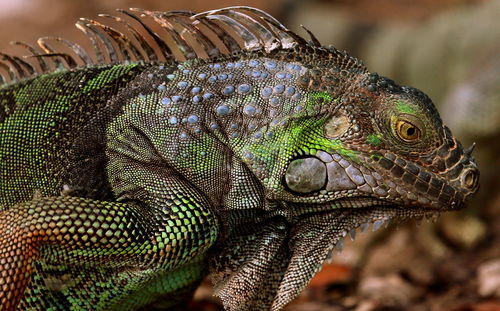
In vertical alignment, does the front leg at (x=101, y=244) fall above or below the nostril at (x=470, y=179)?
below

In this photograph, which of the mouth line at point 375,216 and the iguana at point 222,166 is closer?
the iguana at point 222,166

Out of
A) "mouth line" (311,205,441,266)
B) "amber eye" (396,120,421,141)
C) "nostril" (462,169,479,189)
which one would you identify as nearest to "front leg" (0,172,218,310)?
"mouth line" (311,205,441,266)

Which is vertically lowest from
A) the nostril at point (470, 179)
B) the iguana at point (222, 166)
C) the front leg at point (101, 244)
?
→ the front leg at point (101, 244)

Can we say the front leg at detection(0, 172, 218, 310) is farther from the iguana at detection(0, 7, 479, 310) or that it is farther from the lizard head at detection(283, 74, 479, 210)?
the lizard head at detection(283, 74, 479, 210)

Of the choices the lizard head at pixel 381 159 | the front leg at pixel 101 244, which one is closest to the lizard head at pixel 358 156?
the lizard head at pixel 381 159

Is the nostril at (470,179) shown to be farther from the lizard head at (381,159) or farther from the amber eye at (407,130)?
the amber eye at (407,130)

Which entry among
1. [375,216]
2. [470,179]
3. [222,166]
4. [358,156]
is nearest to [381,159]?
[358,156]

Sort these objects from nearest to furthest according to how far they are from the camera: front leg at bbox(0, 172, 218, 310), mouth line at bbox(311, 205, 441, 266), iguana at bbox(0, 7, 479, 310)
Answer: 1. front leg at bbox(0, 172, 218, 310)
2. iguana at bbox(0, 7, 479, 310)
3. mouth line at bbox(311, 205, 441, 266)
